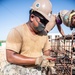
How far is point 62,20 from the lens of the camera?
259 inches

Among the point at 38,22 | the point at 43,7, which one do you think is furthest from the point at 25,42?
the point at 43,7

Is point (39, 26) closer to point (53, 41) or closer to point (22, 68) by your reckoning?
point (22, 68)

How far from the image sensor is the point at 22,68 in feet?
9.45

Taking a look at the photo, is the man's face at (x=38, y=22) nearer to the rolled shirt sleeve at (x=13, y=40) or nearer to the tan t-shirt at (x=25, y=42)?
the tan t-shirt at (x=25, y=42)

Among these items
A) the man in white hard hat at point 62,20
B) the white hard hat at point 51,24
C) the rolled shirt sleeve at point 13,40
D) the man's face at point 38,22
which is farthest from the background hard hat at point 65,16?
the rolled shirt sleeve at point 13,40

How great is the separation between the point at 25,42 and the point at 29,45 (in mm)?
77

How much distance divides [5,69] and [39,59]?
45cm

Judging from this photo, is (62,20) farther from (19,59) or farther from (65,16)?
(19,59)

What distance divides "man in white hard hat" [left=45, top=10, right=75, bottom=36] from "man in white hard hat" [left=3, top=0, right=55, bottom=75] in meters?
2.90

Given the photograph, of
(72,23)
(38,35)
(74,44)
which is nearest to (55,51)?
(74,44)

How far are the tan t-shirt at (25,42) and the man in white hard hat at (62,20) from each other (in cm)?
287

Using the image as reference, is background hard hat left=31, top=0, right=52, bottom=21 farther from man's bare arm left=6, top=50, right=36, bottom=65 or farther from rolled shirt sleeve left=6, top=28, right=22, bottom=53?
man's bare arm left=6, top=50, right=36, bottom=65

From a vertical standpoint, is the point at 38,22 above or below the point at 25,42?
above

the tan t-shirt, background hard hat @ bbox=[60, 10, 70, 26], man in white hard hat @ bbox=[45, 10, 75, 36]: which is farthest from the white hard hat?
the tan t-shirt
